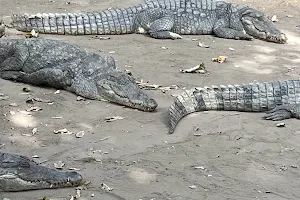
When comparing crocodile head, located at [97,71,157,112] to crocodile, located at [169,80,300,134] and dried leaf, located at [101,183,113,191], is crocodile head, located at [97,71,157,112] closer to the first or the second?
crocodile, located at [169,80,300,134]

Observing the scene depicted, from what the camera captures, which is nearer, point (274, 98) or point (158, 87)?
point (274, 98)

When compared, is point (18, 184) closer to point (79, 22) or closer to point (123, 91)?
point (123, 91)

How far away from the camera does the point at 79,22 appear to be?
356 inches

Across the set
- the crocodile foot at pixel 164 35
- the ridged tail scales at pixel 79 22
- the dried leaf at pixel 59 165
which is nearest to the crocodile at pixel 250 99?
the dried leaf at pixel 59 165

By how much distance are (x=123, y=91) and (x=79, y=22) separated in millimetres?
2890

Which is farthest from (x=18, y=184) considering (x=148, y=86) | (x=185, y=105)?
(x=148, y=86)

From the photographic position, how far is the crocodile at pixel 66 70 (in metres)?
6.55

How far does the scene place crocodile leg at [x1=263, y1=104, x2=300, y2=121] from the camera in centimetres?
615

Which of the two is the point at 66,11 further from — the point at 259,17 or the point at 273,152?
the point at 273,152

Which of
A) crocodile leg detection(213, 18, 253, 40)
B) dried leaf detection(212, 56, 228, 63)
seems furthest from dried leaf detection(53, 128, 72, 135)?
crocodile leg detection(213, 18, 253, 40)

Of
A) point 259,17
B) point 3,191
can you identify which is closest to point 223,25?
point 259,17

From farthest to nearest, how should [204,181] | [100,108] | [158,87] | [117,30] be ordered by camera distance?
[117,30] < [158,87] < [100,108] < [204,181]

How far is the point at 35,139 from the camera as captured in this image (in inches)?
213

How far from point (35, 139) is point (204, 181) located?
158 centimetres
